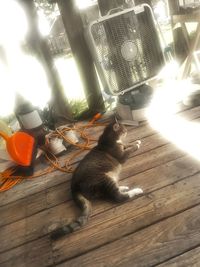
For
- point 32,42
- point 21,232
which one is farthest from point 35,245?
point 32,42

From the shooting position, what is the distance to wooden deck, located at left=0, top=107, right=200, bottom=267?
5.63 ft

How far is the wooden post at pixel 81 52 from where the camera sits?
3.52 m

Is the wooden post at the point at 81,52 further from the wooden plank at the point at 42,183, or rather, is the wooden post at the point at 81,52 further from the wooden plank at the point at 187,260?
the wooden plank at the point at 187,260

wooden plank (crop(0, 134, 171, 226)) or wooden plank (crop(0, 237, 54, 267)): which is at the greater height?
wooden plank (crop(0, 134, 171, 226))

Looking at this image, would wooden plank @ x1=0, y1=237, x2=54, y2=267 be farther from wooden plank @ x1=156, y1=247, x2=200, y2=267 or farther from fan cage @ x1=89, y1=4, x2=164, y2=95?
fan cage @ x1=89, y1=4, x2=164, y2=95

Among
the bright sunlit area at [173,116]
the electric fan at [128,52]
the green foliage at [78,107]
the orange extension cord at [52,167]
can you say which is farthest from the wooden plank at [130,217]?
the green foliage at [78,107]

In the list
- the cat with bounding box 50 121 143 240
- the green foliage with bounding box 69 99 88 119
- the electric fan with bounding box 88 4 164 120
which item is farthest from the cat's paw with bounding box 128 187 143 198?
the green foliage with bounding box 69 99 88 119

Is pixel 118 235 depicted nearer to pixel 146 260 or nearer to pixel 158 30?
pixel 146 260

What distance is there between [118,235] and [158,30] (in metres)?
2.37

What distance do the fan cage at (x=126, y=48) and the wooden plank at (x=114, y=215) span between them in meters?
1.25

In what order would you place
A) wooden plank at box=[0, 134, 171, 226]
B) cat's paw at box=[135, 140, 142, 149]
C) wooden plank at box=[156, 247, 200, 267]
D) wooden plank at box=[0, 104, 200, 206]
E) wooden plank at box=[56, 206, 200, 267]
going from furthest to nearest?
cat's paw at box=[135, 140, 142, 149], wooden plank at box=[0, 104, 200, 206], wooden plank at box=[0, 134, 171, 226], wooden plank at box=[56, 206, 200, 267], wooden plank at box=[156, 247, 200, 267]

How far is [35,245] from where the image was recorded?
205cm

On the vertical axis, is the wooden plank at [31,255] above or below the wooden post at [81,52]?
below

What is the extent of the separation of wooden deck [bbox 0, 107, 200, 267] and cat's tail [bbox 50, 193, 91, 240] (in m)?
0.04
